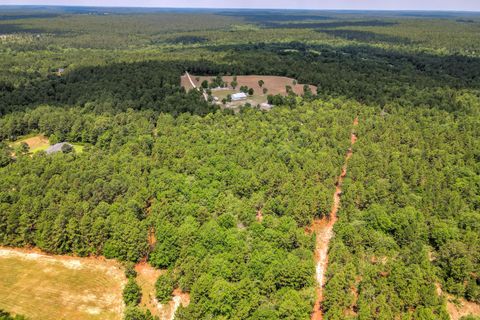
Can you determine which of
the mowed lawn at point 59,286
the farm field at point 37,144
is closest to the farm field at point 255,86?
the farm field at point 37,144

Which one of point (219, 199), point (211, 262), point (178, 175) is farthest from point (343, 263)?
point (178, 175)

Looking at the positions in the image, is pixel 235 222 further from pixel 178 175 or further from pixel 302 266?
pixel 178 175

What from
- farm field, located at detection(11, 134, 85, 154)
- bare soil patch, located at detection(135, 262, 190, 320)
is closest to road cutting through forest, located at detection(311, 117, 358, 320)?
bare soil patch, located at detection(135, 262, 190, 320)

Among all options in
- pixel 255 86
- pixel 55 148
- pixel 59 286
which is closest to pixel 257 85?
pixel 255 86

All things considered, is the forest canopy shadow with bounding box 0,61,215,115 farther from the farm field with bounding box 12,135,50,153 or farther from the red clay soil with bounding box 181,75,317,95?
the farm field with bounding box 12,135,50,153

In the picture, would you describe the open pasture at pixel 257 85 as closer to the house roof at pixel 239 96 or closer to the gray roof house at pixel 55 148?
the house roof at pixel 239 96

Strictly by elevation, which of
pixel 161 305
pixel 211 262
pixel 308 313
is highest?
pixel 211 262

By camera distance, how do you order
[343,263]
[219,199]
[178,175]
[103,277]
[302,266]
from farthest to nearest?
[178,175] → [219,199] → [103,277] → [343,263] → [302,266]
